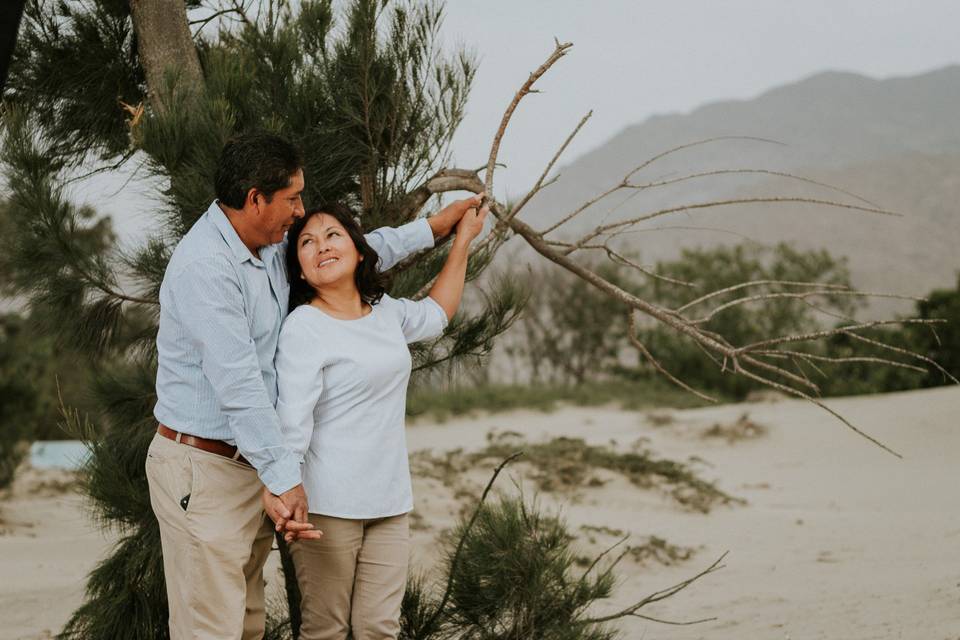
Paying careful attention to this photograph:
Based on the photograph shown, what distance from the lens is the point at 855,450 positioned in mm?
8867

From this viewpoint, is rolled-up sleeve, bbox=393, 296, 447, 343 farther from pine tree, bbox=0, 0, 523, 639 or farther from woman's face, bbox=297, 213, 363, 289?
pine tree, bbox=0, 0, 523, 639

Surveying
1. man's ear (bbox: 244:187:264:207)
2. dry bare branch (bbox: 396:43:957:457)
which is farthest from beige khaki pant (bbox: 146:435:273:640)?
dry bare branch (bbox: 396:43:957:457)

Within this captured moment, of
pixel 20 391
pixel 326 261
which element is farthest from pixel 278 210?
pixel 20 391

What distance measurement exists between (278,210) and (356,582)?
2.97 feet

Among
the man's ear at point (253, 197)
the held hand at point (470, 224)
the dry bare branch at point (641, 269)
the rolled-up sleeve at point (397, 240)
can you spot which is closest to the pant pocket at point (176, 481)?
the man's ear at point (253, 197)

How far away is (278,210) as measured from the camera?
226 cm

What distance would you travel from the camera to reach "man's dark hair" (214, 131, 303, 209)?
7.25 ft

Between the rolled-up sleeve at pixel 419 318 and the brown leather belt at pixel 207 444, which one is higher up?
the rolled-up sleeve at pixel 419 318

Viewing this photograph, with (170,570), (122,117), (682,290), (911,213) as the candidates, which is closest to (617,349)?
(682,290)

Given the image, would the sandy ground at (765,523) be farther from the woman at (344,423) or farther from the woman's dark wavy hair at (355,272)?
the woman's dark wavy hair at (355,272)

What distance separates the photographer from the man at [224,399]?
6.95 feet

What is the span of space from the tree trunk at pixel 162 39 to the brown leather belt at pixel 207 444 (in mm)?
1336

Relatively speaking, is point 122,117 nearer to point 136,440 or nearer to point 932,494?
point 136,440

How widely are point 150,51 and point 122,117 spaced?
1.22 feet
